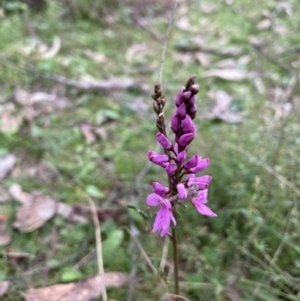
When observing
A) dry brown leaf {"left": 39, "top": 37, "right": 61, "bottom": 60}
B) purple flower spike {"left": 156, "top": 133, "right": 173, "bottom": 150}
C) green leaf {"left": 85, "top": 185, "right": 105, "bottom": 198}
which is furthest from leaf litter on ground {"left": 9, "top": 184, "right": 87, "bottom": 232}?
dry brown leaf {"left": 39, "top": 37, "right": 61, "bottom": 60}

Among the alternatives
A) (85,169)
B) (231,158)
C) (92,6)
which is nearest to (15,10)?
(92,6)

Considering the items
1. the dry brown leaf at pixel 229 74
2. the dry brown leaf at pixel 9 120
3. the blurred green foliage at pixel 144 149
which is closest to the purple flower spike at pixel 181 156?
the blurred green foliage at pixel 144 149

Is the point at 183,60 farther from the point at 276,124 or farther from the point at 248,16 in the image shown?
the point at 276,124

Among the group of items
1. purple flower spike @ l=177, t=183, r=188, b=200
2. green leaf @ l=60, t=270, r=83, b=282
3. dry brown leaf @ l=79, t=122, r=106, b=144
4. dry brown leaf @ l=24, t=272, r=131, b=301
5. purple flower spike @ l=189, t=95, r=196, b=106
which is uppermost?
dry brown leaf @ l=79, t=122, r=106, b=144

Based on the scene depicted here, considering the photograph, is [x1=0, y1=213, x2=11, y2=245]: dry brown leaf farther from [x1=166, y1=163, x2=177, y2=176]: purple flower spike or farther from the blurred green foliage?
[x1=166, y1=163, x2=177, y2=176]: purple flower spike

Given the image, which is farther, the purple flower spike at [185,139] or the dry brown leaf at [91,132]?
the dry brown leaf at [91,132]

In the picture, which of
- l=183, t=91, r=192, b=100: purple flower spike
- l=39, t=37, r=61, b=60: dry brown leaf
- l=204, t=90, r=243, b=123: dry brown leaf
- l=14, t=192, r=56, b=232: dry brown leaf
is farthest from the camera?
l=39, t=37, r=61, b=60: dry brown leaf

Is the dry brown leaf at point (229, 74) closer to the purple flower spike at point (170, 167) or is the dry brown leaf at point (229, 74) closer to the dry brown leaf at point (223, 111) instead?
the dry brown leaf at point (223, 111)
